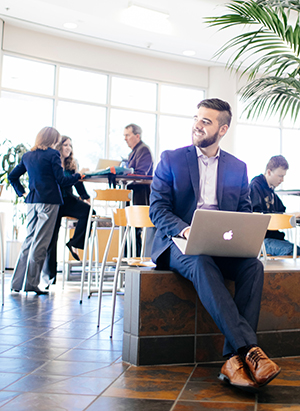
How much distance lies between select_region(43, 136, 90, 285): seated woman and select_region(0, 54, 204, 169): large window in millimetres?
2307

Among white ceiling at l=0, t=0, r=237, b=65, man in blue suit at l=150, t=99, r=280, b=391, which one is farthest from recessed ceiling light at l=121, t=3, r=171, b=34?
man in blue suit at l=150, t=99, r=280, b=391

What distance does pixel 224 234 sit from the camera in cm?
194

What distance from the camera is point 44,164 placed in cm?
430

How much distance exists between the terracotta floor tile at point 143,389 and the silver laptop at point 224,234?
1.83 ft

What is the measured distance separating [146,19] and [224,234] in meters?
5.80

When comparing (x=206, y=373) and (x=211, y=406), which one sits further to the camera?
(x=206, y=373)

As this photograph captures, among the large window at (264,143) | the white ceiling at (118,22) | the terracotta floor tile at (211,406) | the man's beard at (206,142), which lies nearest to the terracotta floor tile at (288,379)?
the terracotta floor tile at (211,406)

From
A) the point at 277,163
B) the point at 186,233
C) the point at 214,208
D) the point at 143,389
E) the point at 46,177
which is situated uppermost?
the point at 277,163

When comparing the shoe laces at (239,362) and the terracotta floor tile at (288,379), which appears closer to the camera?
the shoe laces at (239,362)

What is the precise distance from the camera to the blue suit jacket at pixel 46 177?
4270 mm

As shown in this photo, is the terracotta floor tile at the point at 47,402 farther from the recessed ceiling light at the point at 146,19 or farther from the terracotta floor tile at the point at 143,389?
the recessed ceiling light at the point at 146,19

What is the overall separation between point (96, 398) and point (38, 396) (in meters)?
0.21

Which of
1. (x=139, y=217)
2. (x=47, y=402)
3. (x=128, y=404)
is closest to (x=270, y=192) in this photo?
(x=139, y=217)

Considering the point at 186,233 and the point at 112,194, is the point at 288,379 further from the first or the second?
the point at 112,194
